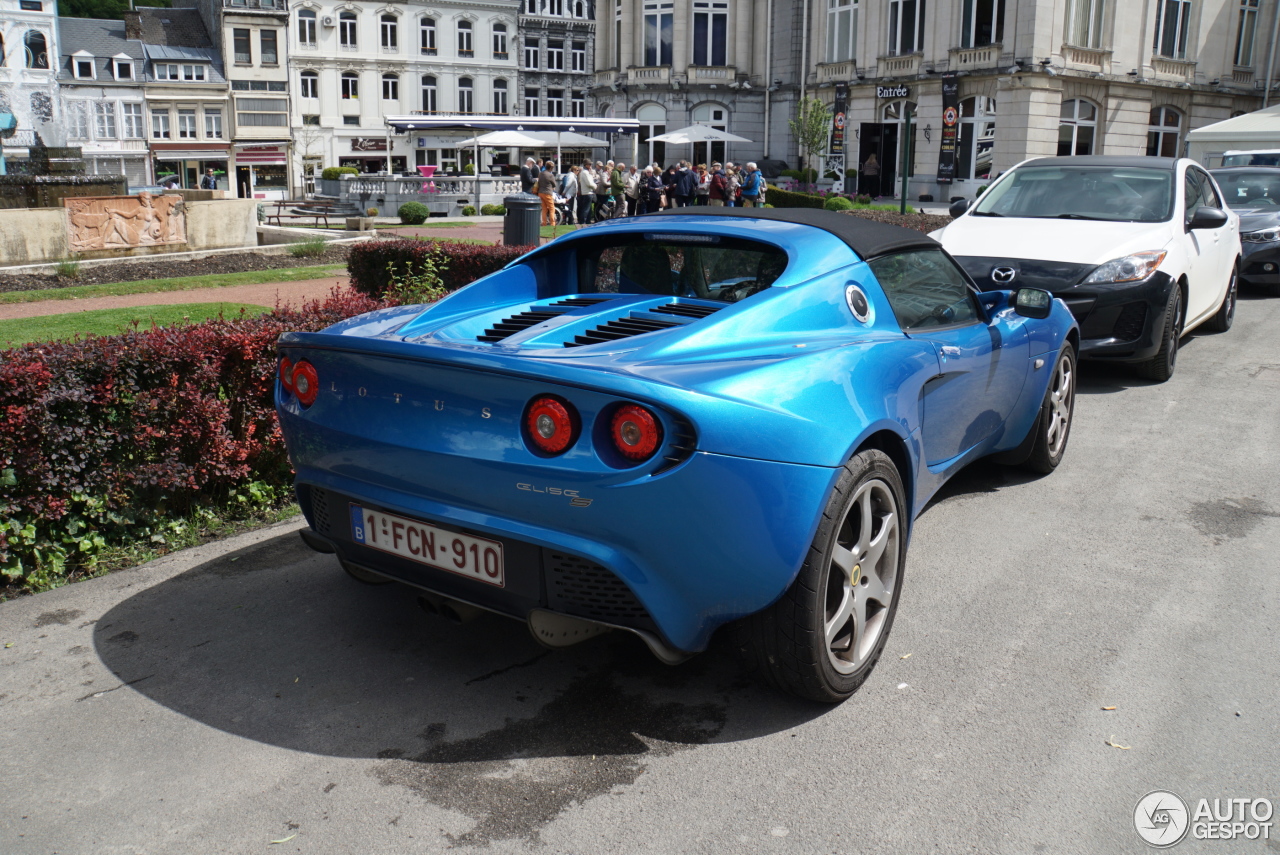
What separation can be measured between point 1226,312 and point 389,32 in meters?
61.1

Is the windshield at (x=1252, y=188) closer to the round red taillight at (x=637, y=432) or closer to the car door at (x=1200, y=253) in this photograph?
the car door at (x=1200, y=253)

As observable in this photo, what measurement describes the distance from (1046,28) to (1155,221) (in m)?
32.5

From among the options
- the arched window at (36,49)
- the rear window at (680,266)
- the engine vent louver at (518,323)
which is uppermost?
the arched window at (36,49)

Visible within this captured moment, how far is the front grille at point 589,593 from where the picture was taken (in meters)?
3.01

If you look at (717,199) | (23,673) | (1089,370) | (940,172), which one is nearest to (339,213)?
(717,199)

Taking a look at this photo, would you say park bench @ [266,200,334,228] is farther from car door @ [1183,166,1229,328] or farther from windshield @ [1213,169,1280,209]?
car door @ [1183,166,1229,328]

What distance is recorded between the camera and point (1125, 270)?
7887 millimetres

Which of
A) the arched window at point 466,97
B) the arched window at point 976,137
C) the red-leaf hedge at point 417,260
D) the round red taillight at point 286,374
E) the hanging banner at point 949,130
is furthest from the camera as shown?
the arched window at point 466,97

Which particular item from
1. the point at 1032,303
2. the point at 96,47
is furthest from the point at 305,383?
the point at 96,47

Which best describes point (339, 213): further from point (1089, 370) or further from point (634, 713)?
point (634, 713)

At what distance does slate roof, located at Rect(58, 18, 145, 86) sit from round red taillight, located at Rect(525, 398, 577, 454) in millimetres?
66043

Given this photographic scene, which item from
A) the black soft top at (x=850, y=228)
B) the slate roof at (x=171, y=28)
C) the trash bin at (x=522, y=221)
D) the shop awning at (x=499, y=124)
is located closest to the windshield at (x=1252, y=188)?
the trash bin at (x=522, y=221)

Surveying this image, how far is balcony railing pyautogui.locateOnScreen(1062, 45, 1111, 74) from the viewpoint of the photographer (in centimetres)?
3800

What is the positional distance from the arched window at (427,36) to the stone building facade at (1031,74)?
2864 cm
